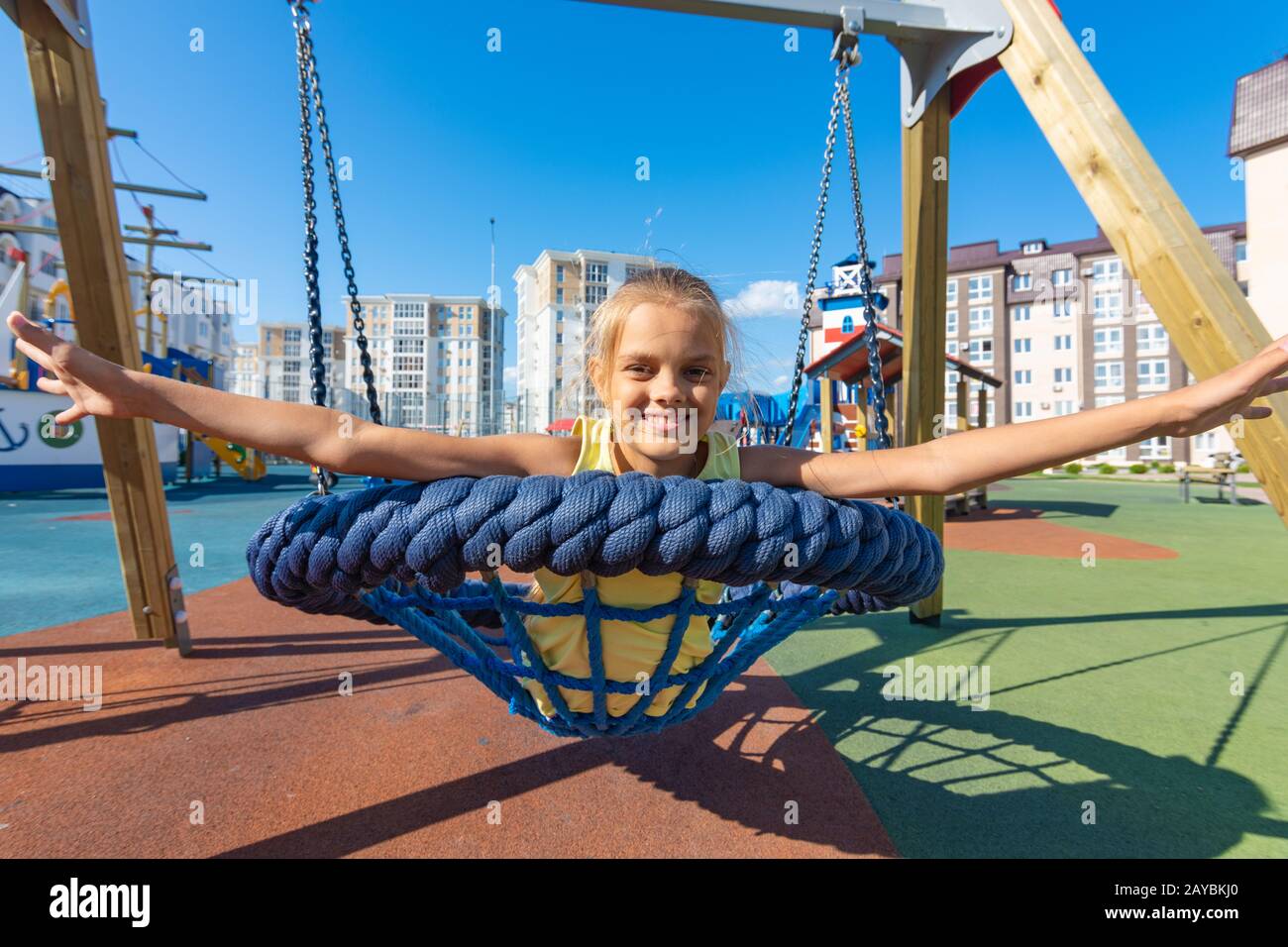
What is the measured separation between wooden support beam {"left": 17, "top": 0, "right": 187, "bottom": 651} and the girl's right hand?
1695 mm

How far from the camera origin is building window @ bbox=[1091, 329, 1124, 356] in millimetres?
31516

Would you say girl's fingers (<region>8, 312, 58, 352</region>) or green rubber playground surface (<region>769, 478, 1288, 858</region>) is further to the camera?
green rubber playground surface (<region>769, 478, 1288, 858</region>)

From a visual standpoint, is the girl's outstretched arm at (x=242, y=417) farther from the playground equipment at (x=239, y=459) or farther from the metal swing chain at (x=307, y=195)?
the playground equipment at (x=239, y=459)

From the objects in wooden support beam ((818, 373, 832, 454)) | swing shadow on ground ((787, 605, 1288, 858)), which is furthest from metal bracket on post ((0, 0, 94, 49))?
wooden support beam ((818, 373, 832, 454))

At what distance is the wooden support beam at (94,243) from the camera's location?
97.5 inches

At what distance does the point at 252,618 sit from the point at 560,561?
3.95m

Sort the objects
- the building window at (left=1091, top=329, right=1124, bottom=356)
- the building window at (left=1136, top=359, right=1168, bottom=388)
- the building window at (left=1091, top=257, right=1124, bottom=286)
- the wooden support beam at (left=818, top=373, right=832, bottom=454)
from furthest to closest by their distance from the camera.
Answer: the building window at (left=1091, top=257, right=1124, bottom=286), the building window at (left=1091, top=329, right=1124, bottom=356), the building window at (left=1136, top=359, right=1168, bottom=388), the wooden support beam at (left=818, top=373, right=832, bottom=454)

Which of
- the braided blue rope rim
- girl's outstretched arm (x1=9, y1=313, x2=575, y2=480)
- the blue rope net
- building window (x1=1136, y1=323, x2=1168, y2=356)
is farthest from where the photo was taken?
building window (x1=1136, y1=323, x2=1168, y2=356)

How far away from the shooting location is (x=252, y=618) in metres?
3.98

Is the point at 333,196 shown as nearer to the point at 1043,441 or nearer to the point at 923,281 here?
the point at 1043,441

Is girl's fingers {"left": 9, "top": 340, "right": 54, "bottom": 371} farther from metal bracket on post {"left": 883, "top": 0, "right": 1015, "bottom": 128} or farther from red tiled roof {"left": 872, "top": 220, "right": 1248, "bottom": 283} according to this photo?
red tiled roof {"left": 872, "top": 220, "right": 1248, "bottom": 283}

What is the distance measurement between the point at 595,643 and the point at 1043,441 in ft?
2.85

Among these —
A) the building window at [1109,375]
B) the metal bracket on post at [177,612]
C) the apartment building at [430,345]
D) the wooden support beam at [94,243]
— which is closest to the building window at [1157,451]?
the building window at [1109,375]
